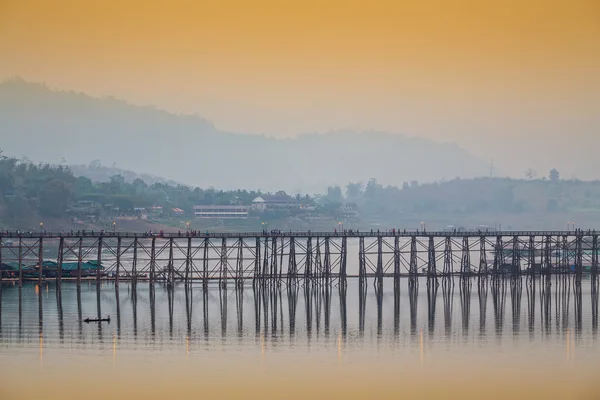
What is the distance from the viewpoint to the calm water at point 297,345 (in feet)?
A: 177

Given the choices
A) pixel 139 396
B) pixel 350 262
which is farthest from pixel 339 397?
pixel 350 262

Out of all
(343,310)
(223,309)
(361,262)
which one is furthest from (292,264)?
(223,309)

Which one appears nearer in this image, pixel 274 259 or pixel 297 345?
pixel 297 345

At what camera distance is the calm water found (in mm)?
54000

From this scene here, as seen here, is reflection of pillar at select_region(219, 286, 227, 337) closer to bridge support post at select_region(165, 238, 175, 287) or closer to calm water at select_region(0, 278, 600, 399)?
calm water at select_region(0, 278, 600, 399)

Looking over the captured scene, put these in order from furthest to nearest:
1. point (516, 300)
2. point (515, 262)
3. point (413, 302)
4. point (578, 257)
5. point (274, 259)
A: point (515, 262) → point (578, 257) → point (274, 259) → point (516, 300) → point (413, 302)

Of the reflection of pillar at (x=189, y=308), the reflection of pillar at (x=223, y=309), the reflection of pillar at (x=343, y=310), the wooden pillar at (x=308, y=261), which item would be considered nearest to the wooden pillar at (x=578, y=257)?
the reflection of pillar at (x=343, y=310)

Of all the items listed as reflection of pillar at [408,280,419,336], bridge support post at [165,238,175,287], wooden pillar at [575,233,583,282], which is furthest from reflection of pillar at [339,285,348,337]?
wooden pillar at [575,233,583,282]

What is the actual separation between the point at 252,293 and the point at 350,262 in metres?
70.5

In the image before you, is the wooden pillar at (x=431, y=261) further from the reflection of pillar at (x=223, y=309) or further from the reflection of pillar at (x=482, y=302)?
the reflection of pillar at (x=223, y=309)

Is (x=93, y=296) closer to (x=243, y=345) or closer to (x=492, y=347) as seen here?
(x=243, y=345)

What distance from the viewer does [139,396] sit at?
169 feet

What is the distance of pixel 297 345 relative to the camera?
64625 mm

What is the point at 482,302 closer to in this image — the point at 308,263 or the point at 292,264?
the point at 308,263
